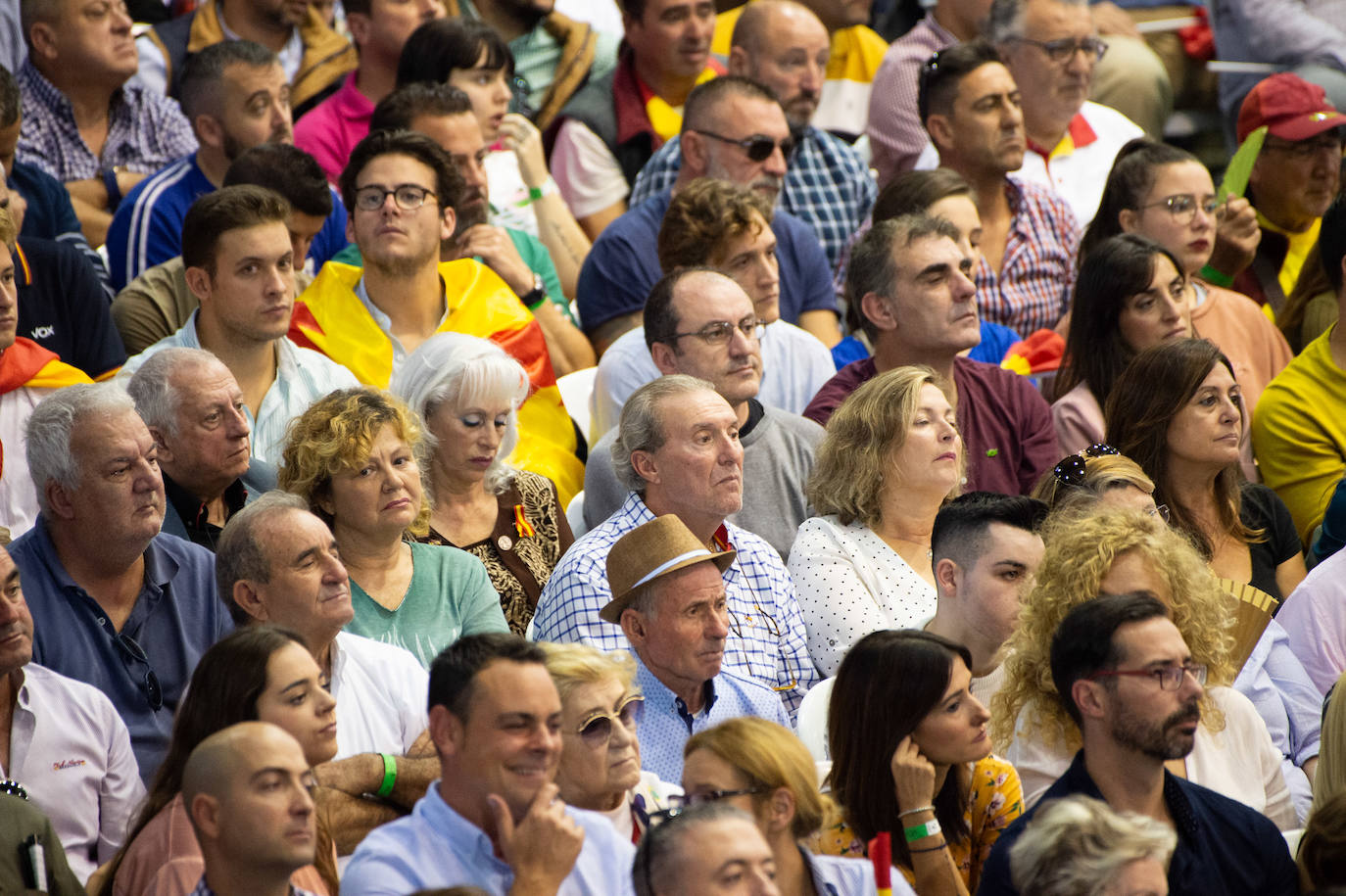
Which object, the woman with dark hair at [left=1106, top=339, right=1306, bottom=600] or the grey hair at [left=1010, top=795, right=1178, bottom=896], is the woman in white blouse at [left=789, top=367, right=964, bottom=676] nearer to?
the woman with dark hair at [left=1106, top=339, right=1306, bottom=600]

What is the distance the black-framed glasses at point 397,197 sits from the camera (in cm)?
589

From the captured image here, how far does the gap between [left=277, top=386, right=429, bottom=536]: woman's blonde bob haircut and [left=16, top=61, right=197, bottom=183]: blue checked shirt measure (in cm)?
250

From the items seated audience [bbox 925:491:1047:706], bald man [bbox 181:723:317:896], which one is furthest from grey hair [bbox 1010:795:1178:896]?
bald man [bbox 181:723:317:896]

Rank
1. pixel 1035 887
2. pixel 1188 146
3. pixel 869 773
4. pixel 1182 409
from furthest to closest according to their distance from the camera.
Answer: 1. pixel 1188 146
2. pixel 1182 409
3. pixel 869 773
4. pixel 1035 887

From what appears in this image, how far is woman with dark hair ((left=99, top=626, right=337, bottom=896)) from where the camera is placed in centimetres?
350

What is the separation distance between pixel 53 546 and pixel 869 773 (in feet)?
6.47

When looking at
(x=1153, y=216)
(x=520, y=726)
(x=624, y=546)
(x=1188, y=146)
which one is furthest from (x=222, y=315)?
(x=1188, y=146)

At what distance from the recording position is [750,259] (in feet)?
20.3

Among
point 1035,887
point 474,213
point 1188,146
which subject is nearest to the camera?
point 1035,887

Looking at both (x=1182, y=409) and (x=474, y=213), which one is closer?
(x=1182, y=409)

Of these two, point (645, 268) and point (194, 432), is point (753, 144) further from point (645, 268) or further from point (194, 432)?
point (194, 432)

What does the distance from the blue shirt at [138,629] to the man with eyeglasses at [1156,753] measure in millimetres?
1911

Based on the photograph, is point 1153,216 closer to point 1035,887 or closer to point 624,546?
point 624,546

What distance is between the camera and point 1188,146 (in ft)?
29.8
